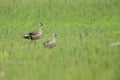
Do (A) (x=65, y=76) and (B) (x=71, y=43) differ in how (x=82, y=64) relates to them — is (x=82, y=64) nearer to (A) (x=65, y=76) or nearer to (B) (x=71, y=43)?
(A) (x=65, y=76)

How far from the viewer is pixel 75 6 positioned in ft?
133

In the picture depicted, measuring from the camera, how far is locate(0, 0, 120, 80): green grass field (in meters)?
14.0

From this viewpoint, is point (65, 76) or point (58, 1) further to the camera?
point (58, 1)

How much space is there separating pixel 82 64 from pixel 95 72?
1.61 metres

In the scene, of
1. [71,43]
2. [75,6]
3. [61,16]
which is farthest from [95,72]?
[75,6]

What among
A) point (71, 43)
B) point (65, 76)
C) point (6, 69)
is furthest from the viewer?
point (71, 43)

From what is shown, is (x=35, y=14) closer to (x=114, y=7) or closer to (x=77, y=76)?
(x=114, y=7)

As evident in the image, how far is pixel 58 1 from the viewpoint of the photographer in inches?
1662

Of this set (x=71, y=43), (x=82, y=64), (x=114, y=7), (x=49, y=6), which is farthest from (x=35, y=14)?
(x=82, y=64)

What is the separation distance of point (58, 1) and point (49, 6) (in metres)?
1.81

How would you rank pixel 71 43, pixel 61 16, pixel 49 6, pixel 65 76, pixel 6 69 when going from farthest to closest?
pixel 49 6, pixel 61 16, pixel 71 43, pixel 6 69, pixel 65 76

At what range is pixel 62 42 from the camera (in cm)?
2278

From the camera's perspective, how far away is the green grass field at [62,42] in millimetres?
14008

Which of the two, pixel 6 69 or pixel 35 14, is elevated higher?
pixel 6 69
